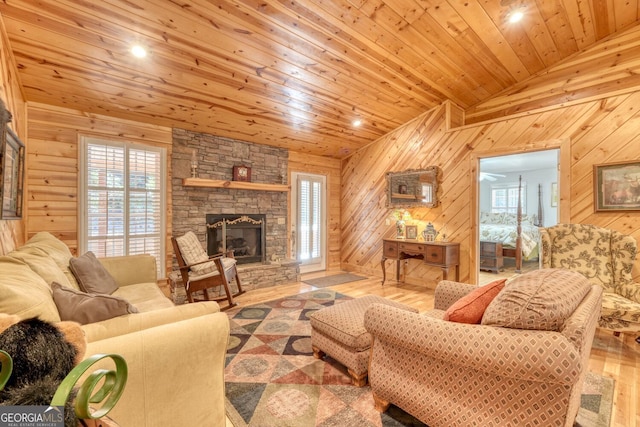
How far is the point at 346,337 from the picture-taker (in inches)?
78.1

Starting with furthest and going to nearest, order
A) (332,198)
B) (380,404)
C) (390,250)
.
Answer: (332,198)
(390,250)
(380,404)

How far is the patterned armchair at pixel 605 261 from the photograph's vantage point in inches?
94.5

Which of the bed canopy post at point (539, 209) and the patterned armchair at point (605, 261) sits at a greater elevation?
the bed canopy post at point (539, 209)

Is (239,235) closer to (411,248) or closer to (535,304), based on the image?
(411,248)

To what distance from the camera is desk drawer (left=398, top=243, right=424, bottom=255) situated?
4.41 m

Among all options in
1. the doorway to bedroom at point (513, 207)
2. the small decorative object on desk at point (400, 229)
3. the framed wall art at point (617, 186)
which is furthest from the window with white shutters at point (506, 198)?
the framed wall art at point (617, 186)

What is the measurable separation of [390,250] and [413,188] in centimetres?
114

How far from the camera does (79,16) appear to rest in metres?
2.24

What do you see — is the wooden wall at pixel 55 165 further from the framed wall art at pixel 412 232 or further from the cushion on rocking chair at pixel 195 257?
the framed wall art at pixel 412 232

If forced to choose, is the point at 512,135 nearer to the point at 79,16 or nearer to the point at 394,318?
the point at 394,318

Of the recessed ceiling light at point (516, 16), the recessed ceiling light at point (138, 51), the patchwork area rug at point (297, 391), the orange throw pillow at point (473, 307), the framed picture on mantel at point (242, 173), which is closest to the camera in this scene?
the orange throw pillow at point (473, 307)

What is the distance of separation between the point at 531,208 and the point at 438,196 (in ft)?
16.0

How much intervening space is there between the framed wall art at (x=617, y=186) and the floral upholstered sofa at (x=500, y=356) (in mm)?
2313
